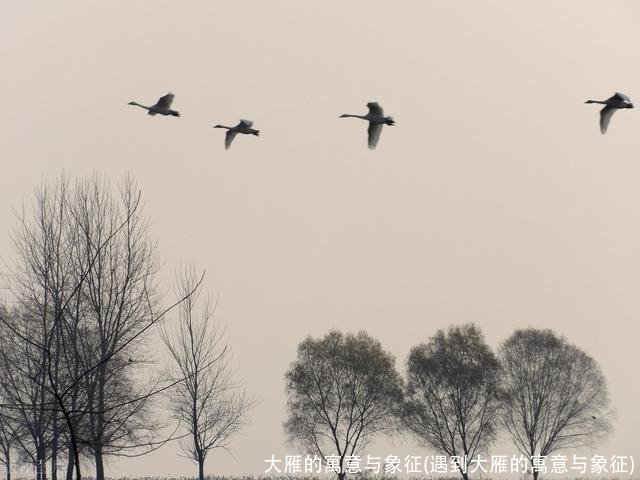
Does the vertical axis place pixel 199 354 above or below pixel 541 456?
above

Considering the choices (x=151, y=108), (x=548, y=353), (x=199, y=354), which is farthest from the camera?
(x=548, y=353)

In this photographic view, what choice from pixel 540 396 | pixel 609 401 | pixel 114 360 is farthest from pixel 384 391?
pixel 114 360

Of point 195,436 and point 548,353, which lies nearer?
point 195,436

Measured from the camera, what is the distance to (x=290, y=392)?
222ft

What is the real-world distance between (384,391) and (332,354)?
4.10m

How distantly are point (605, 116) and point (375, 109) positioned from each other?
8.45m

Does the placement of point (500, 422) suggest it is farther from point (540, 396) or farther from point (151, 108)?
point (151, 108)

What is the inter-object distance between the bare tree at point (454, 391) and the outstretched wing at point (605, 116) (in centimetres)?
3109

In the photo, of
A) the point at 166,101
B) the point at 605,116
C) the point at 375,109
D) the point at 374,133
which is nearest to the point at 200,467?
the point at 166,101

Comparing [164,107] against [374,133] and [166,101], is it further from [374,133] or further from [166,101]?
[374,133]

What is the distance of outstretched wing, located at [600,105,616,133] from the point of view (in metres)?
38.2

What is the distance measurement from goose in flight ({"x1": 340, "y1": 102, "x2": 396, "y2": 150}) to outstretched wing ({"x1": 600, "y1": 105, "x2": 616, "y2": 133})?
754 centimetres

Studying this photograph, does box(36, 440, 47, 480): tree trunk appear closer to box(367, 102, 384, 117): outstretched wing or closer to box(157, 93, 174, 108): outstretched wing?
box(157, 93, 174, 108): outstretched wing

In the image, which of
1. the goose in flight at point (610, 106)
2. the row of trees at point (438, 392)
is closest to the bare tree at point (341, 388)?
the row of trees at point (438, 392)
